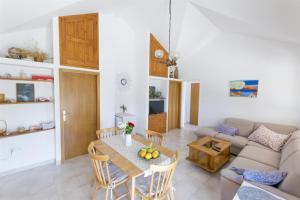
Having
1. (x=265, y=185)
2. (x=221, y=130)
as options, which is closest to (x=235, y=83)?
(x=221, y=130)

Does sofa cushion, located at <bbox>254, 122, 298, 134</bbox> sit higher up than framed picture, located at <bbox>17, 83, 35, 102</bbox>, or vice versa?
framed picture, located at <bbox>17, 83, 35, 102</bbox>

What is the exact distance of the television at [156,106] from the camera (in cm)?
483

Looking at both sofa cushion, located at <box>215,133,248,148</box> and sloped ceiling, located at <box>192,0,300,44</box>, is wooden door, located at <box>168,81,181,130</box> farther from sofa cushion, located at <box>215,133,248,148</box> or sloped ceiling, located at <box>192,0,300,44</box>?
sloped ceiling, located at <box>192,0,300,44</box>

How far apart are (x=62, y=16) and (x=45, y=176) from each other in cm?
298

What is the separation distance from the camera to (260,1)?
209 cm

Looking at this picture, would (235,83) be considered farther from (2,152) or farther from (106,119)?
(2,152)

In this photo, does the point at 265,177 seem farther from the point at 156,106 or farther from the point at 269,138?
the point at 156,106

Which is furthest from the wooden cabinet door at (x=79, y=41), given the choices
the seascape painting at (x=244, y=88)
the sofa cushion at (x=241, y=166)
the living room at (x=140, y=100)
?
the seascape painting at (x=244, y=88)

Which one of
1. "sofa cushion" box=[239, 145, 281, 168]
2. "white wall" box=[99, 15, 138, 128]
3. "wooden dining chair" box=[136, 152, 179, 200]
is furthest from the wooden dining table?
"sofa cushion" box=[239, 145, 281, 168]

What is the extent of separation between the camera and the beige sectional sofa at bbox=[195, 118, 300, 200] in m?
1.49

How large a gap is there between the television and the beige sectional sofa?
159 centimetres

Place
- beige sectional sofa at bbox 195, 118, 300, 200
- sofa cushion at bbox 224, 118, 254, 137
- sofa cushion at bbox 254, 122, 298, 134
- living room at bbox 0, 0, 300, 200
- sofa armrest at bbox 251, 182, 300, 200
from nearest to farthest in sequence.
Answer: sofa armrest at bbox 251, 182, 300, 200, beige sectional sofa at bbox 195, 118, 300, 200, living room at bbox 0, 0, 300, 200, sofa cushion at bbox 254, 122, 298, 134, sofa cushion at bbox 224, 118, 254, 137

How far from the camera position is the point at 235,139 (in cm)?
342

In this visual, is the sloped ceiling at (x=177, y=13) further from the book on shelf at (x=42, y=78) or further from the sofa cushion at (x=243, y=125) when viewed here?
the sofa cushion at (x=243, y=125)
